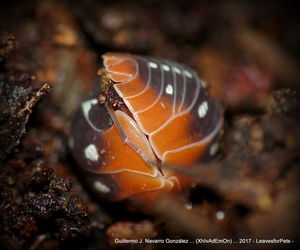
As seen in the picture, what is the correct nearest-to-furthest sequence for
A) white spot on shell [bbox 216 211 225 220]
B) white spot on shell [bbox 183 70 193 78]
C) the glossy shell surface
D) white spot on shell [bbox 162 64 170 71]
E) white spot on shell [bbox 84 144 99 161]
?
the glossy shell surface → white spot on shell [bbox 84 144 99 161] → white spot on shell [bbox 216 211 225 220] → white spot on shell [bbox 162 64 170 71] → white spot on shell [bbox 183 70 193 78]

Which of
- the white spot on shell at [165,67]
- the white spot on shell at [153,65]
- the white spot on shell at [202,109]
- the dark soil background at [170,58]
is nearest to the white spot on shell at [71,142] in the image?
the dark soil background at [170,58]

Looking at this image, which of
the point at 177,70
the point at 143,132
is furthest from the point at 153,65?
the point at 143,132

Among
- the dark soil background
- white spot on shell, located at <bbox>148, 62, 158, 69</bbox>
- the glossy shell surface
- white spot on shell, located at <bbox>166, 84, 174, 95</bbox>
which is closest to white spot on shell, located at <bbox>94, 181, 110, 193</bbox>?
the glossy shell surface

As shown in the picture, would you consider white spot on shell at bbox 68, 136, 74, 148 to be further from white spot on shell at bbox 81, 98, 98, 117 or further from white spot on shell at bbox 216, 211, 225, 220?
white spot on shell at bbox 216, 211, 225, 220

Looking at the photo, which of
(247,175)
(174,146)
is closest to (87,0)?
(174,146)

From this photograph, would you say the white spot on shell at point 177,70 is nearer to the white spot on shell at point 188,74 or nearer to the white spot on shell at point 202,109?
the white spot on shell at point 188,74
